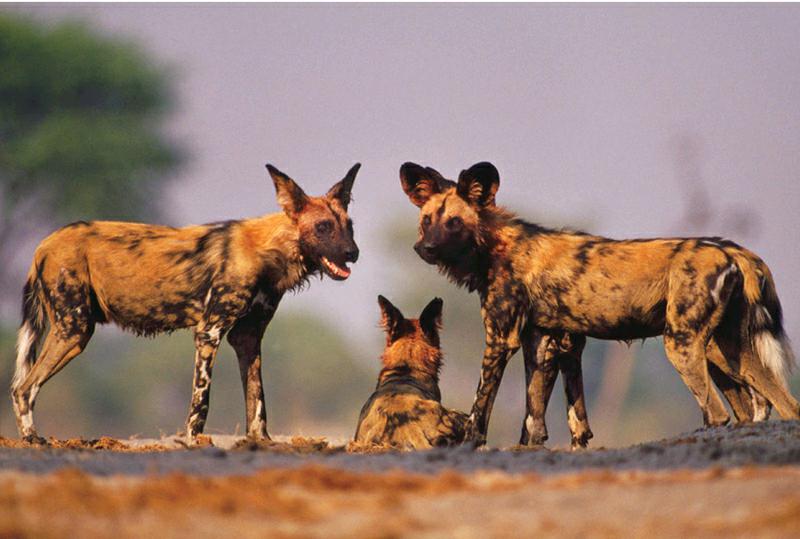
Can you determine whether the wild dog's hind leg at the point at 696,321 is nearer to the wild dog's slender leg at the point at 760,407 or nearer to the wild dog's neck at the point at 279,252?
the wild dog's slender leg at the point at 760,407

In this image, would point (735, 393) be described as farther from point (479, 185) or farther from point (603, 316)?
point (479, 185)

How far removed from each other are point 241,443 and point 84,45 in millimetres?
19875

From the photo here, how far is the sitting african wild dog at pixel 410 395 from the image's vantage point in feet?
23.8

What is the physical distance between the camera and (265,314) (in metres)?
8.47

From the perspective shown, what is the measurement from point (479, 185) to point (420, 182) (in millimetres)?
366

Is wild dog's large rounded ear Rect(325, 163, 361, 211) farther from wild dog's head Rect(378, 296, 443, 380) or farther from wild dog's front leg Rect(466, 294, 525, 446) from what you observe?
wild dog's front leg Rect(466, 294, 525, 446)

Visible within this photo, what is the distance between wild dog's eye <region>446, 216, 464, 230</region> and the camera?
7930 millimetres

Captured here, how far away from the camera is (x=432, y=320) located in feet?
27.1

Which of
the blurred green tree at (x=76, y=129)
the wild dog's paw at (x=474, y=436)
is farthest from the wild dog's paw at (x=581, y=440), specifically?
the blurred green tree at (x=76, y=129)

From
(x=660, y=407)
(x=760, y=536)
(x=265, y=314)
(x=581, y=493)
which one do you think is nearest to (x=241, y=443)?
(x=265, y=314)

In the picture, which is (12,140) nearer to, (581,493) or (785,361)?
(785,361)

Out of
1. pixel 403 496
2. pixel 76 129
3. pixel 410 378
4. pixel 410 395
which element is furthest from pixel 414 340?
pixel 76 129

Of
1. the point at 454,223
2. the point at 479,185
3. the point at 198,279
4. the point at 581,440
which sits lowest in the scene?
the point at 581,440

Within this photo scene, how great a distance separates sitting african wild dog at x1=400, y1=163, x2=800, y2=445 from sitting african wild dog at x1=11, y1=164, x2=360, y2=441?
77cm
